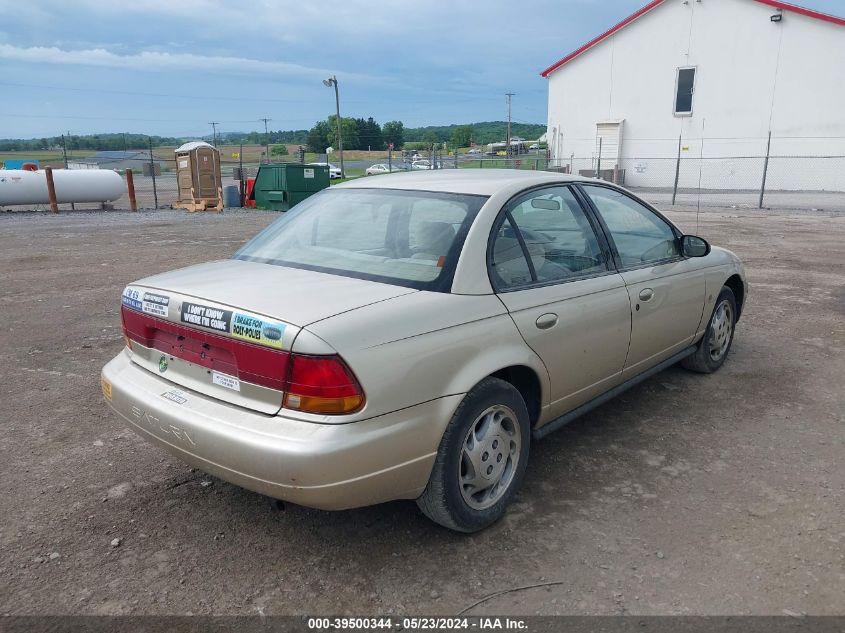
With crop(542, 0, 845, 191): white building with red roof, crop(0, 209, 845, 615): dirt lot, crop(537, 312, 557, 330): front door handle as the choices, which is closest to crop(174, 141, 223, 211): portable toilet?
crop(542, 0, 845, 191): white building with red roof

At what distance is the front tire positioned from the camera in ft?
9.17

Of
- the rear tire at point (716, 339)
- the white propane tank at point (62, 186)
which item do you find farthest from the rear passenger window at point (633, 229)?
the white propane tank at point (62, 186)

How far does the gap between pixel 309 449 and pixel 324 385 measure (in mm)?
233

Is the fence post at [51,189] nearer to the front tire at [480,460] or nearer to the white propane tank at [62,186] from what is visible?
the white propane tank at [62,186]

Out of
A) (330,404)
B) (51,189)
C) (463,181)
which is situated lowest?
(51,189)

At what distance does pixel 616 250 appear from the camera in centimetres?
392

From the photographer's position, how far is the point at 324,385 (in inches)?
96.0

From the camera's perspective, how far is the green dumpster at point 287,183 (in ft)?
69.0

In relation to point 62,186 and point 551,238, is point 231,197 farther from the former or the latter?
point 551,238

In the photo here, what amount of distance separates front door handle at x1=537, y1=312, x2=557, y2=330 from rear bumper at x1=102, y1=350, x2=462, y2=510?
0.67 metres

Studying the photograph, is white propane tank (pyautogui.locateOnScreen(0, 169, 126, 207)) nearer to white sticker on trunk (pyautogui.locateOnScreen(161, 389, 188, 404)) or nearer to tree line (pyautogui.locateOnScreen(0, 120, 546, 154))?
tree line (pyautogui.locateOnScreen(0, 120, 546, 154))

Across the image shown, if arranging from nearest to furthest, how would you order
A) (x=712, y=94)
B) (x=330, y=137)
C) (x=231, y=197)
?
(x=231, y=197) < (x=712, y=94) < (x=330, y=137)

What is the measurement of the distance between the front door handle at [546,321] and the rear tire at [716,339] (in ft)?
6.99

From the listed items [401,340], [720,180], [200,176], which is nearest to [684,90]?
[720,180]
